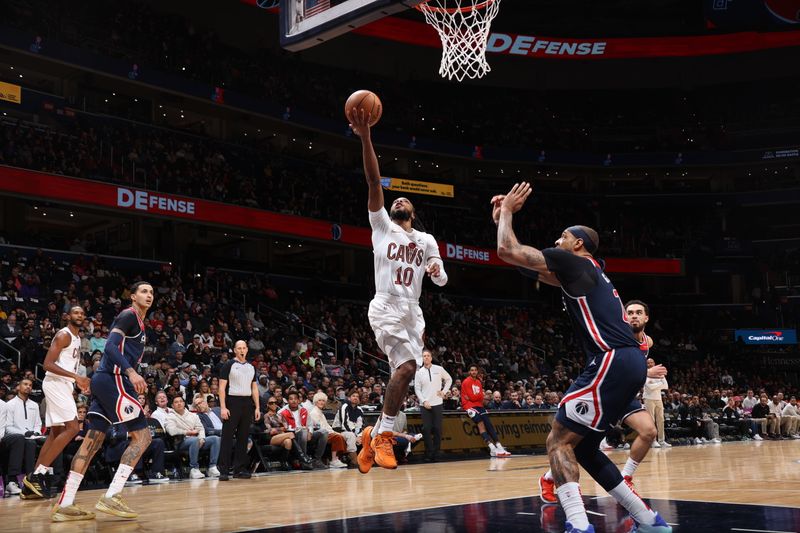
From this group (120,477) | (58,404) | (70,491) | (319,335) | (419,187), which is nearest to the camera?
(70,491)

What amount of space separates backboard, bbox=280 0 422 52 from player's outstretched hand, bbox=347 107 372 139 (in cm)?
175

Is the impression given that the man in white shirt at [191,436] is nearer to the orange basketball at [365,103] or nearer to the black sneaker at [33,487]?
the black sneaker at [33,487]

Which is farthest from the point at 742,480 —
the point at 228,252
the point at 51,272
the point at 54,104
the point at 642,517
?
the point at 228,252

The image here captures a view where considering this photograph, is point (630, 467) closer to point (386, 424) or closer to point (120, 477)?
point (386, 424)

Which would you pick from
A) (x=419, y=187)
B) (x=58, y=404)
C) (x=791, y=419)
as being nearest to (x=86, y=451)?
(x=58, y=404)

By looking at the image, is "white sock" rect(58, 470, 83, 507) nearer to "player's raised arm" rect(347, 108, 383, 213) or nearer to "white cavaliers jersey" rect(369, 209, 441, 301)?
"white cavaliers jersey" rect(369, 209, 441, 301)

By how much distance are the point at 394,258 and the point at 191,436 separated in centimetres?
736

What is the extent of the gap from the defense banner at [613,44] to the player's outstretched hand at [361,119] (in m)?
28.7

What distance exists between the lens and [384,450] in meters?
6.19

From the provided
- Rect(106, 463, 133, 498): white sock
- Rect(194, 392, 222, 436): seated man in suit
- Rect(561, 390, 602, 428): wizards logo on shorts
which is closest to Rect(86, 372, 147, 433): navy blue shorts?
Rect(106, 463, 133, 498): white sock

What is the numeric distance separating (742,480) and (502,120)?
3058 centimetres

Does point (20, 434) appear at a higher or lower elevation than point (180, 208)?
lower

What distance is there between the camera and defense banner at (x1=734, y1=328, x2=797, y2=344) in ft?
121

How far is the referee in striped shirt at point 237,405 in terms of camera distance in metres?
11.9
